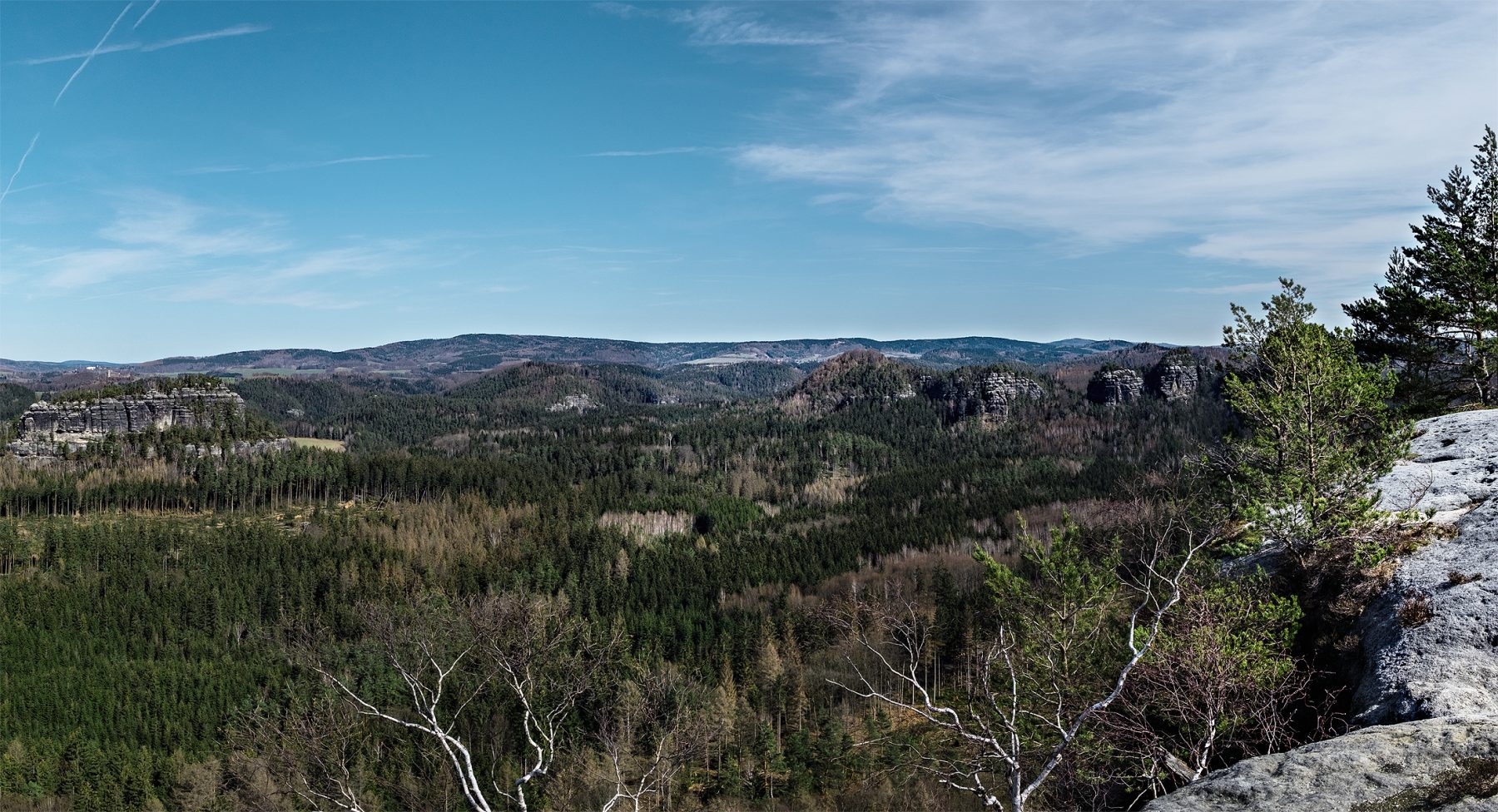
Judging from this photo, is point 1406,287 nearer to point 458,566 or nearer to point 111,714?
point 111,714

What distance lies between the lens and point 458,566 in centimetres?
14262

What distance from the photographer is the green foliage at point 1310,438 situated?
2153 centimetres

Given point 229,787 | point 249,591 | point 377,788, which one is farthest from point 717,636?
point 249,591

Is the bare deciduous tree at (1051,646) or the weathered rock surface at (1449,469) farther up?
the weathered rock surface at (1449,469)

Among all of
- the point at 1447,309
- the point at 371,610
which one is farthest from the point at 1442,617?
the point at 371,610

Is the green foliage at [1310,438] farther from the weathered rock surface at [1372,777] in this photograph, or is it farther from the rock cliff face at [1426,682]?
the weathered rock surface at [1372,777]

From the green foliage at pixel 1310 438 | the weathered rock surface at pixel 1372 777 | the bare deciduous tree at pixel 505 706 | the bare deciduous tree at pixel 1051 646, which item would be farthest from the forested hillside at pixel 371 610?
the weathered rock surface at pixel 1372 777

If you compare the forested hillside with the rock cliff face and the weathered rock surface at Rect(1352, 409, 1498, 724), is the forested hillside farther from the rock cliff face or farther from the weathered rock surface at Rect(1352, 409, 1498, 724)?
the rock cliff face

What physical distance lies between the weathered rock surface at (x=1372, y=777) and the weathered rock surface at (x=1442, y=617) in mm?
6055

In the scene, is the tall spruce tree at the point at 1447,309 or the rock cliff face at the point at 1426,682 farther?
the tall spruce tree at the point at 1447,309

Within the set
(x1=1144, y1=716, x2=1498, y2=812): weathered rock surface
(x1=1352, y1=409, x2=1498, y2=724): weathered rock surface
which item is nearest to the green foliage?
(x1=1352, y1=409, x2=1498, y2=724): weathered rock surface

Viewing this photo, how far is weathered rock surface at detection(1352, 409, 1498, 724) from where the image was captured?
55.8 feet

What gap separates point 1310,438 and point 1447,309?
25.9m

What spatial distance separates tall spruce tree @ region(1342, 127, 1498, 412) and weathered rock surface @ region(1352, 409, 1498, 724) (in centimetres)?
→ 1788
